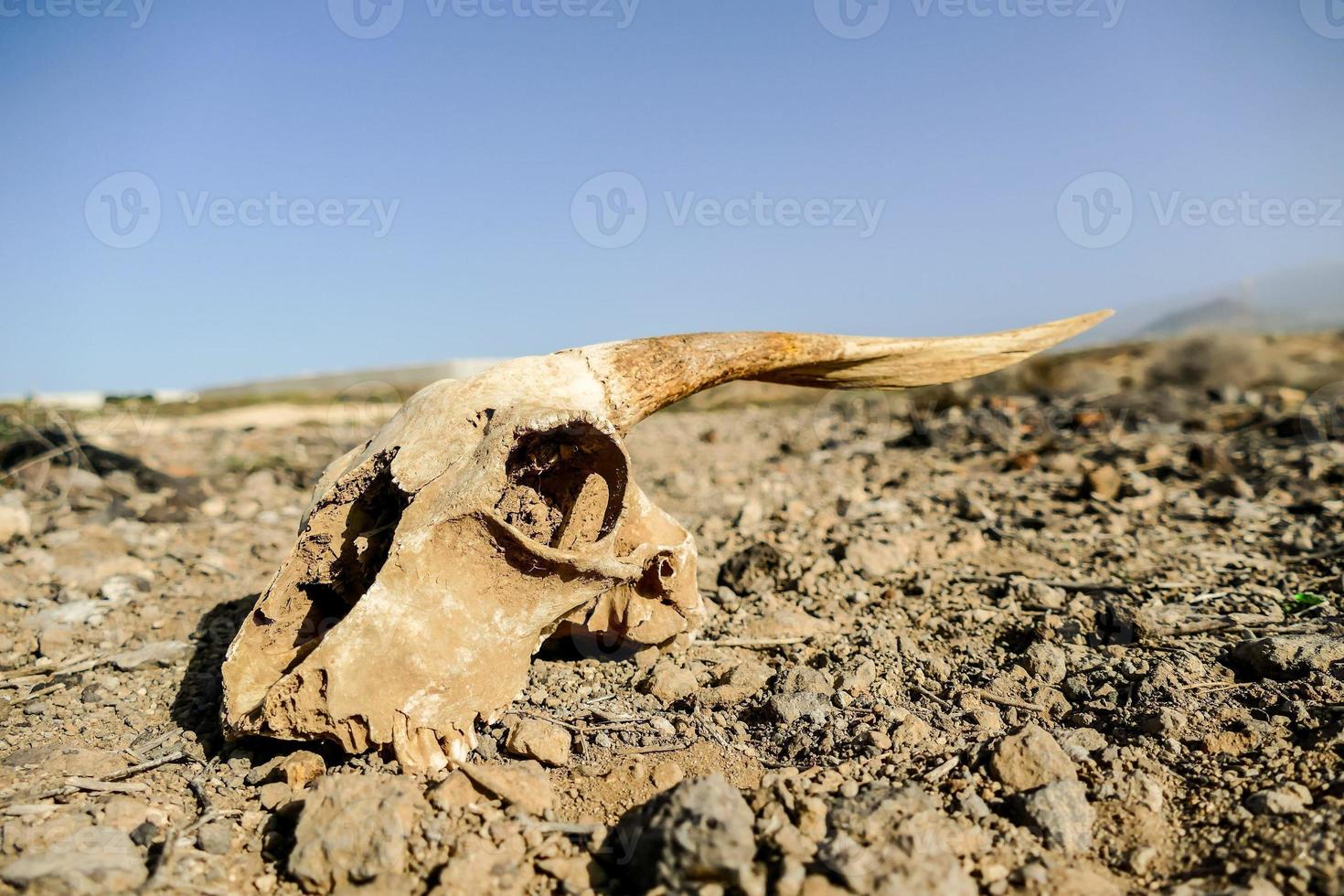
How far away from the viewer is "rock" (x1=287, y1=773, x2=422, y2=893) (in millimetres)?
1942

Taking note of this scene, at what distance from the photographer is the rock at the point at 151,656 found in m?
3.27

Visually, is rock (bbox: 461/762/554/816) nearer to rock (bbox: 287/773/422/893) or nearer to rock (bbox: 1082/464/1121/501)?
rock (bbox: 287/773/422/893)

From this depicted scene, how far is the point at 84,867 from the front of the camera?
6.23ft

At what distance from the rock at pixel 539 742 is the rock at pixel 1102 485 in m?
3.98

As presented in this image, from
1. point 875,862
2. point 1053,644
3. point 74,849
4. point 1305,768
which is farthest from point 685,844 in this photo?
point 1053,644

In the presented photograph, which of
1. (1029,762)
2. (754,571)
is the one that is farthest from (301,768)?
(754,571)

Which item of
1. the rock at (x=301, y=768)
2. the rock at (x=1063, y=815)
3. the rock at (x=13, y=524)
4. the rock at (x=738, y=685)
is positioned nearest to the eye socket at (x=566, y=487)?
the rock at (x=738, y=685)

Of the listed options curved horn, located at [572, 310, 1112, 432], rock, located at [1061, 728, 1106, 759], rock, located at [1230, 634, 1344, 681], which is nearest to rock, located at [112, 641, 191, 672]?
curved horn, located at [572, 310, 1112, 432]

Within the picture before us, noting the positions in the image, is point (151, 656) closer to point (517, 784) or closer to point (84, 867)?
point (84, 867)

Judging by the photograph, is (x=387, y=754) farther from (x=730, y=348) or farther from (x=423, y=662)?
(x=730, y=348)

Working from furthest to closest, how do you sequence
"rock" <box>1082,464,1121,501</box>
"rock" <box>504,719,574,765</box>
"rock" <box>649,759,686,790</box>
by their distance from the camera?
"rock" <box>1082,464,1121,501</box> < "rock" <box>504,719,574,765</box> < "rock" <box>649,759,686,790</box>

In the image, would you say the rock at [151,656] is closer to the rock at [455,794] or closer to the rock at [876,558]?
the rock at [455,794]

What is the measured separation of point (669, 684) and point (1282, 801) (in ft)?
5.80

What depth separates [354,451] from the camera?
10.2 ft
